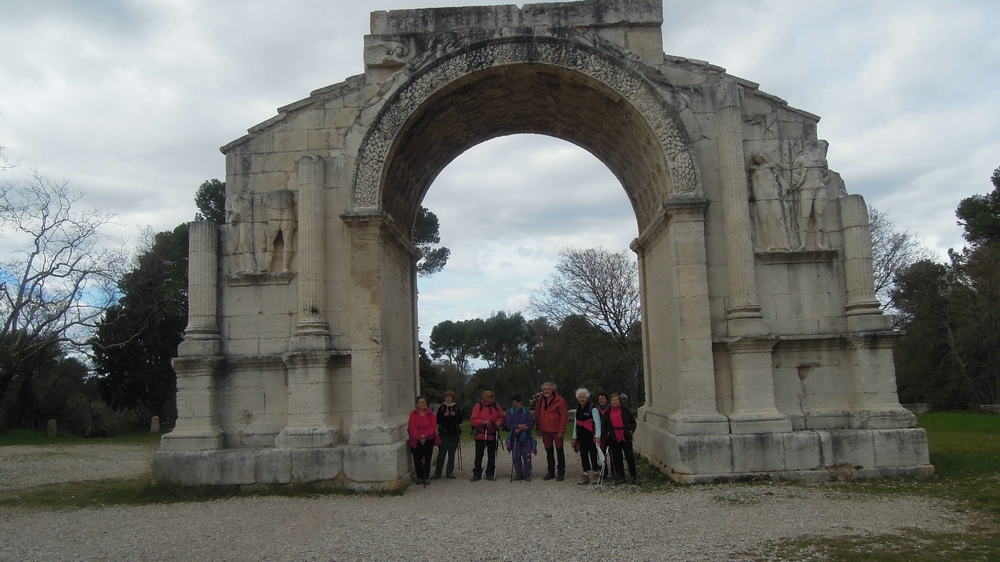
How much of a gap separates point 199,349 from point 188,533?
3175mm

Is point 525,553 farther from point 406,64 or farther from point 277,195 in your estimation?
point 406,64

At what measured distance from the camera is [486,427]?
33.4 ft

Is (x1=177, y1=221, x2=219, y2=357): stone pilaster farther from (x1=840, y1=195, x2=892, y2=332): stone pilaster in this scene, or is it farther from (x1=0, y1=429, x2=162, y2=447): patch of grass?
(x1=0, y1=429, x2=162, y2=447): patch of grass

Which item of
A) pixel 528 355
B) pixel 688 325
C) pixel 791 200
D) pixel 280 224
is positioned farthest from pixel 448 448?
pixel 528 355

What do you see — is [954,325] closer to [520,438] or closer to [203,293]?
[520,438]

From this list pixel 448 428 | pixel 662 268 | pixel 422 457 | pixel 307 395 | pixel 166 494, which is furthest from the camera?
pixel 662 268

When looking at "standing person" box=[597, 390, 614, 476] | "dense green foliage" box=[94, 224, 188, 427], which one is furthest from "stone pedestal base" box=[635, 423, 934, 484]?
"dense green foliage" box=[94, 224, 188, 427]

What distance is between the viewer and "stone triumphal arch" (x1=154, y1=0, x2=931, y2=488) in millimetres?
9125

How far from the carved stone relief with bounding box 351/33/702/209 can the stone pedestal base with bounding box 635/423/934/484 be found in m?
4.06

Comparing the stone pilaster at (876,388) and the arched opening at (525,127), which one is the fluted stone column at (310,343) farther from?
the stone pilaster at (876,388)

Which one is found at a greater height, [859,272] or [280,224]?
[280,224]

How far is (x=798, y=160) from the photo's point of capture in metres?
9.75

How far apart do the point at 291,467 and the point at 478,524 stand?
328cm

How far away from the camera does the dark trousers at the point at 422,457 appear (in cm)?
966
